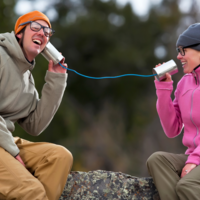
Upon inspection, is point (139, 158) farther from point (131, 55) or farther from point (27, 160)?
point (27, 160)

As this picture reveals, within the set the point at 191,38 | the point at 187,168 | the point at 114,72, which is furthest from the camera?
the point at 114,72

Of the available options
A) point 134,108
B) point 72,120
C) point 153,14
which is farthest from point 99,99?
point 153,14

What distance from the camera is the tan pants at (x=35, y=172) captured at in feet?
7.36

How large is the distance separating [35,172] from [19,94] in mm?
548

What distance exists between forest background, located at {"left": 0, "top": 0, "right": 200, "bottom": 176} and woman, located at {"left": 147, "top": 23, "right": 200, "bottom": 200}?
31.3 feet

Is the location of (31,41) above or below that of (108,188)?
above

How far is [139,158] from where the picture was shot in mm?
12781

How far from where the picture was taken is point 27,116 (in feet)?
9.11

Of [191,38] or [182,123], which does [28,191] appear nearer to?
[182,123]

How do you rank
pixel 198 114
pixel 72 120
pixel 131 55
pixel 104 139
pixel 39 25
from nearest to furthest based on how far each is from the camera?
pixel 198 114 → pixel 39 25 → pixel 72 120 → pixel 104 139 → pixel 131 55

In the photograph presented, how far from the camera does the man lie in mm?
2281

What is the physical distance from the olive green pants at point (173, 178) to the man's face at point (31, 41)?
1097 mm

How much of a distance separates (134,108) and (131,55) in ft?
6.58

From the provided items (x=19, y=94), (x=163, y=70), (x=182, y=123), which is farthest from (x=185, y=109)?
(x=19, y=94)
